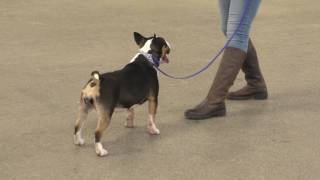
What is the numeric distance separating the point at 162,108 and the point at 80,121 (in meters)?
1.17

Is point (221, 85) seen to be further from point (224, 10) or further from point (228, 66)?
point (224, 10)

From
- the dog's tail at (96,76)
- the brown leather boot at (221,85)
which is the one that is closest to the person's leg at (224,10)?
the brown leather boot at (221,85)

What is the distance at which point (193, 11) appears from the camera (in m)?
10.4

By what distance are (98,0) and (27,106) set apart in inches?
254

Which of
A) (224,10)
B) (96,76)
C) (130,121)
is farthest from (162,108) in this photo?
(96,76)

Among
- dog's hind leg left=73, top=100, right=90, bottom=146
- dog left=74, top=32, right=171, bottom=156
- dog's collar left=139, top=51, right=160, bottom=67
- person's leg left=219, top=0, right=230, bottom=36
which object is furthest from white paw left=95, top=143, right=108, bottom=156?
person's leg left=219, top=0, right=230, bottom=36

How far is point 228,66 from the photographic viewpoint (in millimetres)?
5027

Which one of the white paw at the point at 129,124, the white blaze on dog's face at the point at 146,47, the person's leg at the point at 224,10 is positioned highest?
the person's leg at the point at 224,10

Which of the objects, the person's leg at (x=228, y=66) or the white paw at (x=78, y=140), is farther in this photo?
the person's leg at (x=228, y=66)

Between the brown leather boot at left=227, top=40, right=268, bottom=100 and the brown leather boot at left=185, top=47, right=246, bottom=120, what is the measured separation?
0.48 metres

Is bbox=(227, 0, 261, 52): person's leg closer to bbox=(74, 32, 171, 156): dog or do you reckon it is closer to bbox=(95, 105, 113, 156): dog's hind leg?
bbox=(74, 32, 171, 156): dog

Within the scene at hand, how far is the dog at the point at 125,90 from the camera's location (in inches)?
166

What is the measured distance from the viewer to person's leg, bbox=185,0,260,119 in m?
4.99

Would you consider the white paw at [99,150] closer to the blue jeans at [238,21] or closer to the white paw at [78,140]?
the white paw at [78,140]
